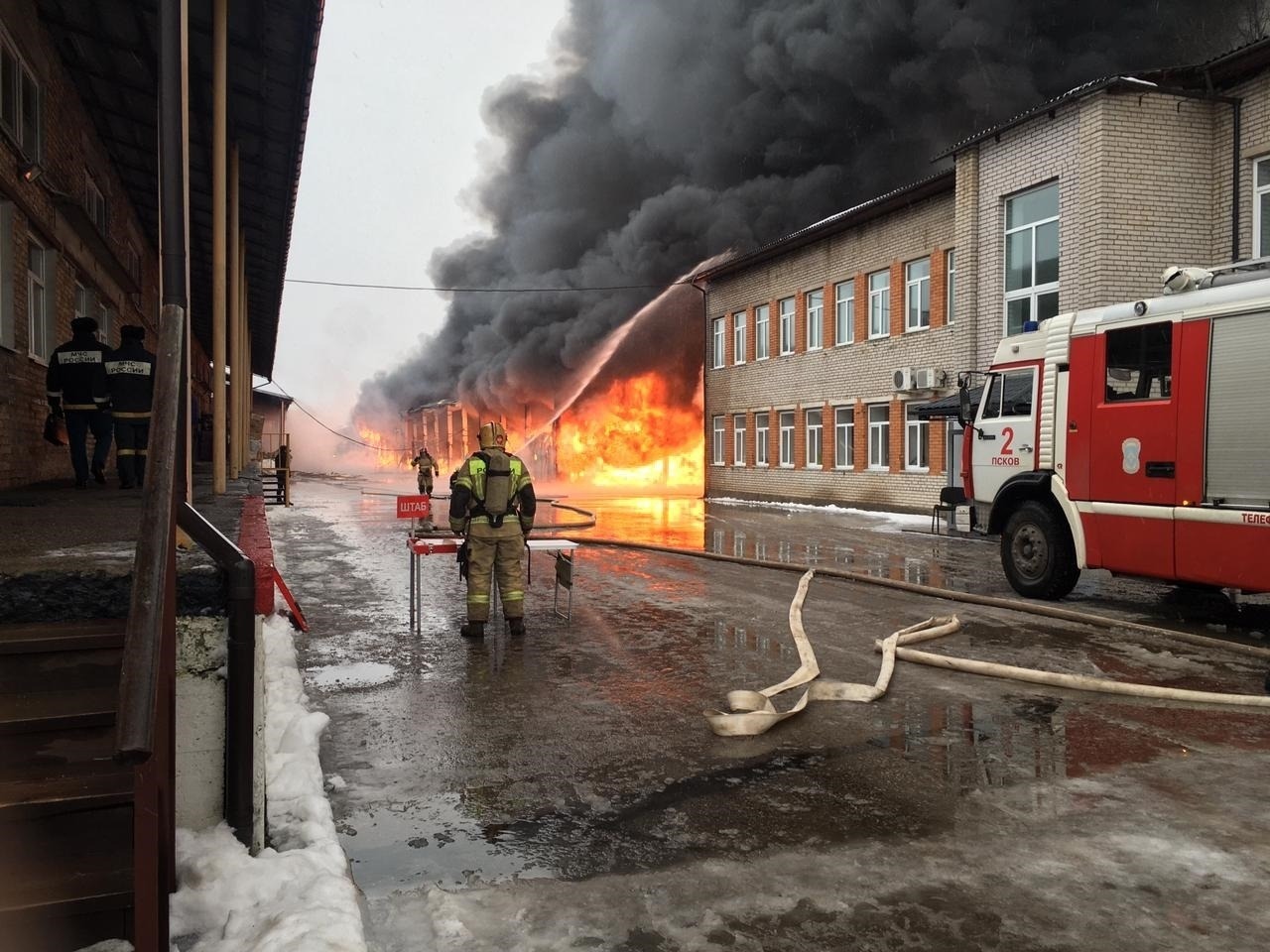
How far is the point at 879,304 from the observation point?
23344 mm

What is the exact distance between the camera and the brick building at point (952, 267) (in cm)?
1597

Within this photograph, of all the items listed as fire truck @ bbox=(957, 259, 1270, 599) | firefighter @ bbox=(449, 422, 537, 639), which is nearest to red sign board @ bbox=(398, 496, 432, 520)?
firefighter @ bbox=(449, 422, 537, 639)

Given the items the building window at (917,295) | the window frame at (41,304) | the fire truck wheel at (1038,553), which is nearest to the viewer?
the fire truck wheel at (1038,553)

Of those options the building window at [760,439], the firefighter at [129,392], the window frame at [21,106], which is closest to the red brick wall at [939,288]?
the building window at [760,439]

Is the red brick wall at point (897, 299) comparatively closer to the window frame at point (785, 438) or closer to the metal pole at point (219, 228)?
the window frame at point (785, 438)

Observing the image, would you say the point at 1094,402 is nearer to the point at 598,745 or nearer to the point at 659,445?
the point at 598,745

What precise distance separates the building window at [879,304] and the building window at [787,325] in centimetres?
360

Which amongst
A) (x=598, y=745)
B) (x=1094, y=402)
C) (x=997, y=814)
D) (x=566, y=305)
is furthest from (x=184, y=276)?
(x=566, y=305)

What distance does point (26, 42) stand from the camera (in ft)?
32.1

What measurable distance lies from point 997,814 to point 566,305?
3783cm

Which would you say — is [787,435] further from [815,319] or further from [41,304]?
[41,304]

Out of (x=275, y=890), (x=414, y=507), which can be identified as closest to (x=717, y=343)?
(x=414, y=507)

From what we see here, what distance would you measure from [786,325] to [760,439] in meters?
3.52

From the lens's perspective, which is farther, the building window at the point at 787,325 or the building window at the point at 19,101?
the building window at the point at 787,325
